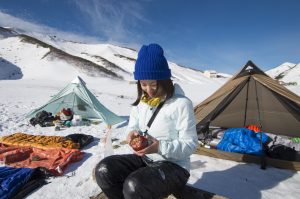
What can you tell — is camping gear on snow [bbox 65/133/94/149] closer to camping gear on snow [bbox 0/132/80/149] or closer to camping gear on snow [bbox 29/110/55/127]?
camping gear on snow [bbox 0/132/80/149]

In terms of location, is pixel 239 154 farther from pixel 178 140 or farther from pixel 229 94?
pixel 178 140

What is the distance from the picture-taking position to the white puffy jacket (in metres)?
2.38

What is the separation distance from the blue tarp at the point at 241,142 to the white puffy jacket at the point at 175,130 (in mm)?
2858

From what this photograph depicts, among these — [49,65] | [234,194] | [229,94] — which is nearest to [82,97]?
[229,94]

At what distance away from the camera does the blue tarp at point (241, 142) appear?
503cm

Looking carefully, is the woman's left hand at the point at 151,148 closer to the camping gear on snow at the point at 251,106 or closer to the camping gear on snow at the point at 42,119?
the camping gear on snow at the point at 251,106

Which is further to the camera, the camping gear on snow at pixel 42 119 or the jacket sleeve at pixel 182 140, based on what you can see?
the camping gear on snow at pixel 42 119

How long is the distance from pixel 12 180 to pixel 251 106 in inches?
224

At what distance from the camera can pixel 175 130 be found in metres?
2.58

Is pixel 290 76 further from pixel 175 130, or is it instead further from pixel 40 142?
pixel 175 130

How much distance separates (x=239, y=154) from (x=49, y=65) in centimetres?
3041

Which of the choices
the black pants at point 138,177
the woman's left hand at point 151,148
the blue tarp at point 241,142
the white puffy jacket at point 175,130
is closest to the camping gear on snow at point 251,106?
the blue tarp at point 241,142

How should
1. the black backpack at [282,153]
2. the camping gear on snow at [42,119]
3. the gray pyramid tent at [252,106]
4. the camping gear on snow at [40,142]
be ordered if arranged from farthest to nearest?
the camping gear on snow at [42,119] → the gray pyramid tent at [252,106] → the camping gear on snow at [40,142] → the black backpack at [282,153]

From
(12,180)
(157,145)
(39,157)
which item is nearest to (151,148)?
(157,145)
